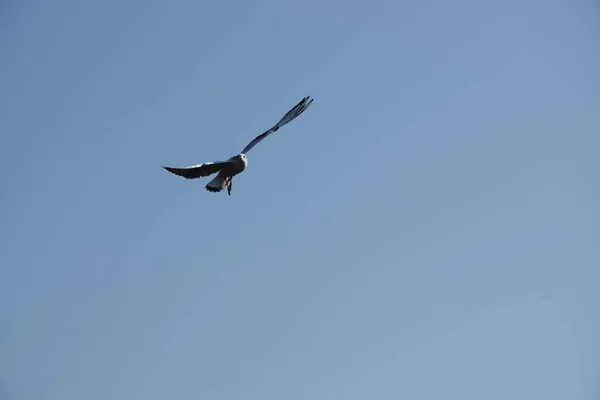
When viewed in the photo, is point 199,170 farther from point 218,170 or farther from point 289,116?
point 289,116

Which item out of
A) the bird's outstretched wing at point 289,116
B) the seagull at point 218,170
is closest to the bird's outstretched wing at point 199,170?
the seagull at point 218,170

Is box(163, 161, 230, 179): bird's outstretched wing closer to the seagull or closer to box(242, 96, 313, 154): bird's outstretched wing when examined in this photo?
the seagull

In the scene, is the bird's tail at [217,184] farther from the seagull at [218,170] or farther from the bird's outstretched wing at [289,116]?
the bird's outstretched wing at [289,116]

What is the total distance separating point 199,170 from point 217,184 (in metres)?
1.22

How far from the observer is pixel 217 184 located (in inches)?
1528

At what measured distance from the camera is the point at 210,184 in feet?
127

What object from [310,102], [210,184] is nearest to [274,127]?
[310,102]

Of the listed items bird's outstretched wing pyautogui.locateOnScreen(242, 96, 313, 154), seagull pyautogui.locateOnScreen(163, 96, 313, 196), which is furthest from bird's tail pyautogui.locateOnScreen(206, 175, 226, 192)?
bird's outstretched wing pyautogui.locateOnScreen(242, 96, 313, 154)

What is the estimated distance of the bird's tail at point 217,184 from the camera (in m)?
38.7

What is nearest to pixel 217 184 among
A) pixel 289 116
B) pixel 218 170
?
pixel 218 170

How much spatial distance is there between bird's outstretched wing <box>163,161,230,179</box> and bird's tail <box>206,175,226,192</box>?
362 mm

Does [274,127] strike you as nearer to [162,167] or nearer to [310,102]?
[310,102]

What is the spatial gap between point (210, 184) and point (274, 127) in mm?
4929

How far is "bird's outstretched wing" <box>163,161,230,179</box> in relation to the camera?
37.5 metres
